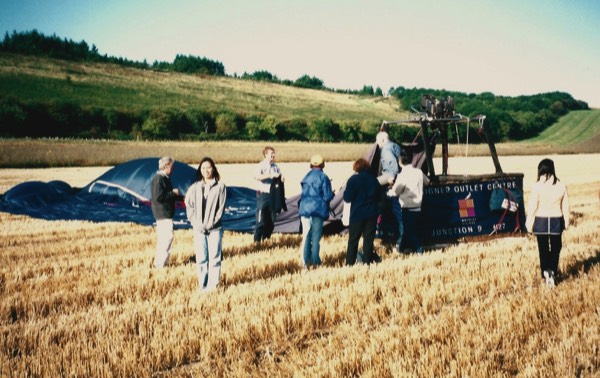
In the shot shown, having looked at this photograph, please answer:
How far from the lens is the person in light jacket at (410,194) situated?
809cm

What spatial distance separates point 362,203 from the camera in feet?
23.2

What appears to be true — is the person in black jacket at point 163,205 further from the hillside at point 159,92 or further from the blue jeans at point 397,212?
the hillside at point 159,92

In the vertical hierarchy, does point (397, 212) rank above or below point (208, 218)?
below

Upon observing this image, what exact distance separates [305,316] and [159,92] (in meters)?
68.9

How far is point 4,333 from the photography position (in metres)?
4.68

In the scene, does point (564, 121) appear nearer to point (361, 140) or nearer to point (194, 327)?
point (361, 140)

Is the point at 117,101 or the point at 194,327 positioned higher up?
the point at 117,101

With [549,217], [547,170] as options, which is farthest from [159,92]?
[549,217]

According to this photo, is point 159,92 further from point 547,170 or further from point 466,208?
point 547,170

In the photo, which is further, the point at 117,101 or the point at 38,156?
the point at 117,101

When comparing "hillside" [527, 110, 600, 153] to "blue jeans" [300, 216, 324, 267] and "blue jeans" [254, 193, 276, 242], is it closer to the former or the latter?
"blue jeans" [254, 193, 276, 242]

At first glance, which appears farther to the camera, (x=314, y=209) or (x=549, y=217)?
(x=314, y=209)

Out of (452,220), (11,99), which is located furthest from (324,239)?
(11,99)

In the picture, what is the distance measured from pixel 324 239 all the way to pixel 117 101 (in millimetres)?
55929
